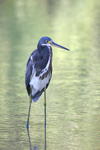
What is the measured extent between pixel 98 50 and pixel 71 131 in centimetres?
655

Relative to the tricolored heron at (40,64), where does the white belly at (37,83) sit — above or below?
below

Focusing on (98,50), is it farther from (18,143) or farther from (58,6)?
(58,6)

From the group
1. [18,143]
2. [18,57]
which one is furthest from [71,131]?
[18,57]

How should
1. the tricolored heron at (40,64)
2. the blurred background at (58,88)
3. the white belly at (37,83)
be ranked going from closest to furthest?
1. the blurred background at (58,88)
2. the tricolored heron at (40,64)
3. the white belly at (37,83)

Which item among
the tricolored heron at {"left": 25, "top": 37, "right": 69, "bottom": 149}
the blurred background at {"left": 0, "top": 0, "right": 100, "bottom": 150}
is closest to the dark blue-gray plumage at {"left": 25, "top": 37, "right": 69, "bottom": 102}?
the tricolored heron at {"left": 25, "top": 37, "right": 69, "bottom": 149}

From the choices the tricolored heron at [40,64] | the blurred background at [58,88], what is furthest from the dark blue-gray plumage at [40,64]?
the blurred background at [58,88]

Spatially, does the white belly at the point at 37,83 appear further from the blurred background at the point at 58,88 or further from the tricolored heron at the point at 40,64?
the blurred background at the point at 58,88

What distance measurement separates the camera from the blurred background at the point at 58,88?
5.42 meters

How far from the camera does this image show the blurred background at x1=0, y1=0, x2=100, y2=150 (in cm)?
542

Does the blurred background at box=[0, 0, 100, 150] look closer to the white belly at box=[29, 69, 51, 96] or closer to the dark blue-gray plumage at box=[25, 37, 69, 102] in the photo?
the white belly at box=[29, 69, 51, 96]

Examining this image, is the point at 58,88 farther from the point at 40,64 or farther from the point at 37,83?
the point at 40,64

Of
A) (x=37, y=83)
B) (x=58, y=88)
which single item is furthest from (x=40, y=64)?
(x=58, y=88)

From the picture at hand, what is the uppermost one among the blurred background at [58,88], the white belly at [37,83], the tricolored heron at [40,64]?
the tricolored heron at [40,64]

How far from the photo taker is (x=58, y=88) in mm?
7953
